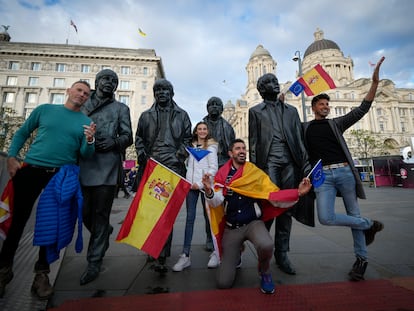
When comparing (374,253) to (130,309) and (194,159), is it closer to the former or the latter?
(194,159)

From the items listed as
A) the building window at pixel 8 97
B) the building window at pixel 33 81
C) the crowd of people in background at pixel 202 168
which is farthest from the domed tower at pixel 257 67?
the crowd of people in background at pixel 202 168

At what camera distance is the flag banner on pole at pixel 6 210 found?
2178 millimetres

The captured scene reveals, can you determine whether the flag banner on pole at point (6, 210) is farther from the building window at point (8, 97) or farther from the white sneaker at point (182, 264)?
the building window at point (8, 97)

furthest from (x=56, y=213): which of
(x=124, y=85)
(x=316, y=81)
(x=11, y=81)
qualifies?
(x=11, y=81)

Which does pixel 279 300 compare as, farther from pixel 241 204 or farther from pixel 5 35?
pixel 5 35

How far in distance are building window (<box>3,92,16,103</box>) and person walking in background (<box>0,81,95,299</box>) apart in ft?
179

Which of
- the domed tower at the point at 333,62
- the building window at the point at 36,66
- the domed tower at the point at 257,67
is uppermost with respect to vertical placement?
the domed tower at the point at 333,62

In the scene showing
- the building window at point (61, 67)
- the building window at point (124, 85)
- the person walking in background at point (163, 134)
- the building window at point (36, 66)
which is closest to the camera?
the person walking in background at point (163, 134)

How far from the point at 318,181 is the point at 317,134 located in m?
0.93

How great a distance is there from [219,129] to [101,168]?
2.22m

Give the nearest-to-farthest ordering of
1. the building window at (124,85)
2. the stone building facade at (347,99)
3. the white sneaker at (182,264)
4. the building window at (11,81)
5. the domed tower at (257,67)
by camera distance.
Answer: the white sneaker at (182,264)
the building window at (11,81)
the building window at (124,85)
the domed tower at (257,67)
the stone building facade at (347,99)

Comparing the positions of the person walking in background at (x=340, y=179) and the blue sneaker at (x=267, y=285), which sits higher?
the person walking in background at (x=340, y=179)

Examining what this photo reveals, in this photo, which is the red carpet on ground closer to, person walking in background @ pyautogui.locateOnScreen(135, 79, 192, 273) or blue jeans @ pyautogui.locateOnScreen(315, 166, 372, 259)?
blue jeans @ pyautogui.locateOnScreen(315, 166, 372, 259)

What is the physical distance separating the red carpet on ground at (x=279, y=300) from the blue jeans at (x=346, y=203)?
53 centimetres
